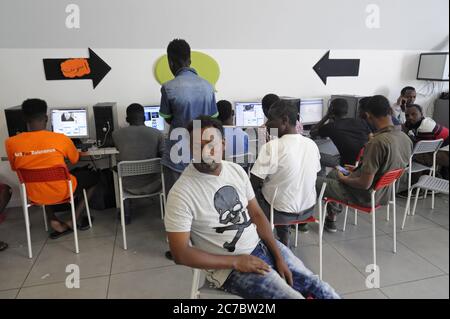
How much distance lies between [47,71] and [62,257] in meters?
1.90

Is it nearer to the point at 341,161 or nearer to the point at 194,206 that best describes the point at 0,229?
the point at 194,206

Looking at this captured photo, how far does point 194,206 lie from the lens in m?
1.38

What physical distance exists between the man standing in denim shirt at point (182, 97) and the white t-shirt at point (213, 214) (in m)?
0.74

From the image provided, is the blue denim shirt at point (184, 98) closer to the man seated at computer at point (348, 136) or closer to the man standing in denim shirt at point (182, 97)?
the man standing in denim shirt at point (182, 97)

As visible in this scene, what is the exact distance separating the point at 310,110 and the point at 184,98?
2.22 metres

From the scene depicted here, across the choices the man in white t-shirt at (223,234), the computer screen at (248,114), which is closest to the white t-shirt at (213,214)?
the man in white t-shirt at (223,234)

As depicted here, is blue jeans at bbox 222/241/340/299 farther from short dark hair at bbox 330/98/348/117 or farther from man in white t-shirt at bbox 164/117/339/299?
short dark hair at bbox 330/98/348/117

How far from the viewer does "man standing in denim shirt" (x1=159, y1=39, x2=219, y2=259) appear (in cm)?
220

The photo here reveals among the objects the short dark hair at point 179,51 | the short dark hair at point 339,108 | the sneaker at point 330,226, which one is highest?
the short dark hair at point 179,51

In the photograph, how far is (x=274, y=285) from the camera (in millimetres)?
1328

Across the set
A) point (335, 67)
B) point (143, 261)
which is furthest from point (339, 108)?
point (143, 261)

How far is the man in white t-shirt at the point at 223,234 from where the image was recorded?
52.6 inches

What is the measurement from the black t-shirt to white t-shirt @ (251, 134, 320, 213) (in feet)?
3.41

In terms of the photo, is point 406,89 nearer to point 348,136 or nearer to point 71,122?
point 348,136
